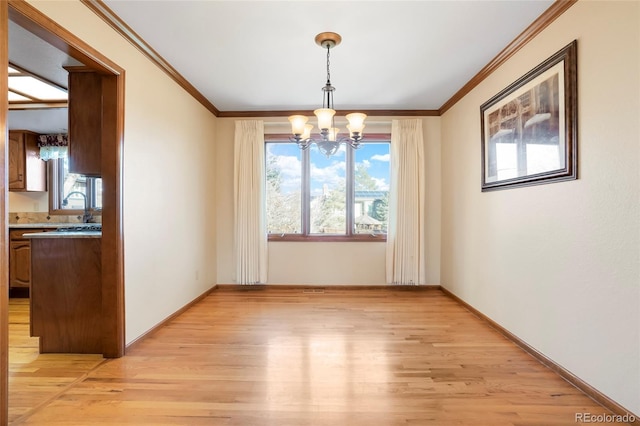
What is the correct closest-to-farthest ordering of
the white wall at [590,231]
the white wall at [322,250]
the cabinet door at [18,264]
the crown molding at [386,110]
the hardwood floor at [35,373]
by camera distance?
the white wall at [590,231]
the hardwood floor at [35,373]
the crown molding at [386,110]
the cabinet door at [18,264]
the white wall at [322,250]

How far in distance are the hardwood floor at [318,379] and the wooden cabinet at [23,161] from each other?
3705mm

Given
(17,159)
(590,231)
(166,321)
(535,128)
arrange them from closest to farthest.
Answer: (590,231) < (535,128) < (166,321) < (17,159)

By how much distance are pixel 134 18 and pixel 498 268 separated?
13.0 ft

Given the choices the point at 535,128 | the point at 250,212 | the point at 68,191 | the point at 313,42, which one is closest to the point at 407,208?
the point at 535,128

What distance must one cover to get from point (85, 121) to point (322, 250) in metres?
3.28

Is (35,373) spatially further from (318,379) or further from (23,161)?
(23,161)

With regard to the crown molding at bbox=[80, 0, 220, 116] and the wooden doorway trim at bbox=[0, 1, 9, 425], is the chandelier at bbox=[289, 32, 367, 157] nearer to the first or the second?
the crown molding at bbox=[80, 0, 220, 116]

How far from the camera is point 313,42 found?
8.87 ft

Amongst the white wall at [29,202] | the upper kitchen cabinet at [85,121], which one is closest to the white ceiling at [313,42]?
the upper kitchen cabinet at [85,121]

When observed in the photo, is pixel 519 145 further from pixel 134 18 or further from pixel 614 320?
pixel 134 18

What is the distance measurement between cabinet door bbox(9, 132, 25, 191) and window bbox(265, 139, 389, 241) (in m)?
3.80

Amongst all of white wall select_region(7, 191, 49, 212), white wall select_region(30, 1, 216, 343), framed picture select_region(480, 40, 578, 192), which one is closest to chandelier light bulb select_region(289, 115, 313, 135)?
white wall select_region(30, 1, 216, 343)

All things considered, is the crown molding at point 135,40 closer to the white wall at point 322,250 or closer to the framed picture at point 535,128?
the white wall at point 322,250

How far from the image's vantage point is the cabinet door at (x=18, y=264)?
4.36 m
